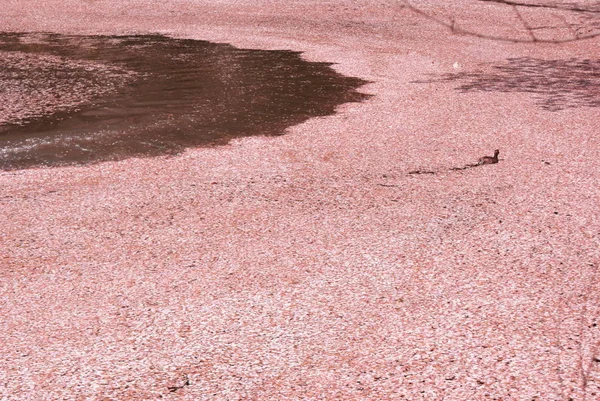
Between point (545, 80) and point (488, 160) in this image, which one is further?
point (545, 80)

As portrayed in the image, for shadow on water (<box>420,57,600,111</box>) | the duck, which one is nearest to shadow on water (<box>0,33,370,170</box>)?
shadow on water (<box>420,57,600,111</box>)

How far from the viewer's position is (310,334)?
205 cm

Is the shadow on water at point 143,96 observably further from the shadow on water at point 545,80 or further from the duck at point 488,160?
the duck at point 488,160

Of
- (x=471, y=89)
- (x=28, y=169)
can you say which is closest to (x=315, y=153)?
(x=28, y=169)

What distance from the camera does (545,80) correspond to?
201 inches

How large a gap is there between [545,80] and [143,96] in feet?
7.92

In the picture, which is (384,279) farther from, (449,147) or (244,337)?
(449,147)

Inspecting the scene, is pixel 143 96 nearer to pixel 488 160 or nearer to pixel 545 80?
pixel 488 160

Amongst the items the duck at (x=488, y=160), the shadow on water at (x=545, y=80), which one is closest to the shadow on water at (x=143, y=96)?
the shadow on water at (x=545, y=80)

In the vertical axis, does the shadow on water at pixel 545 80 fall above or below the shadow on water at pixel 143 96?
above

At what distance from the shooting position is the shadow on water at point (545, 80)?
4590 mm

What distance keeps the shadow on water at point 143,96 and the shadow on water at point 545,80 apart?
0.77m

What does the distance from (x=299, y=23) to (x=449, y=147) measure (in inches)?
148

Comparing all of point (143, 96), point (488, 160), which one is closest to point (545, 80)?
point (488, 160)
